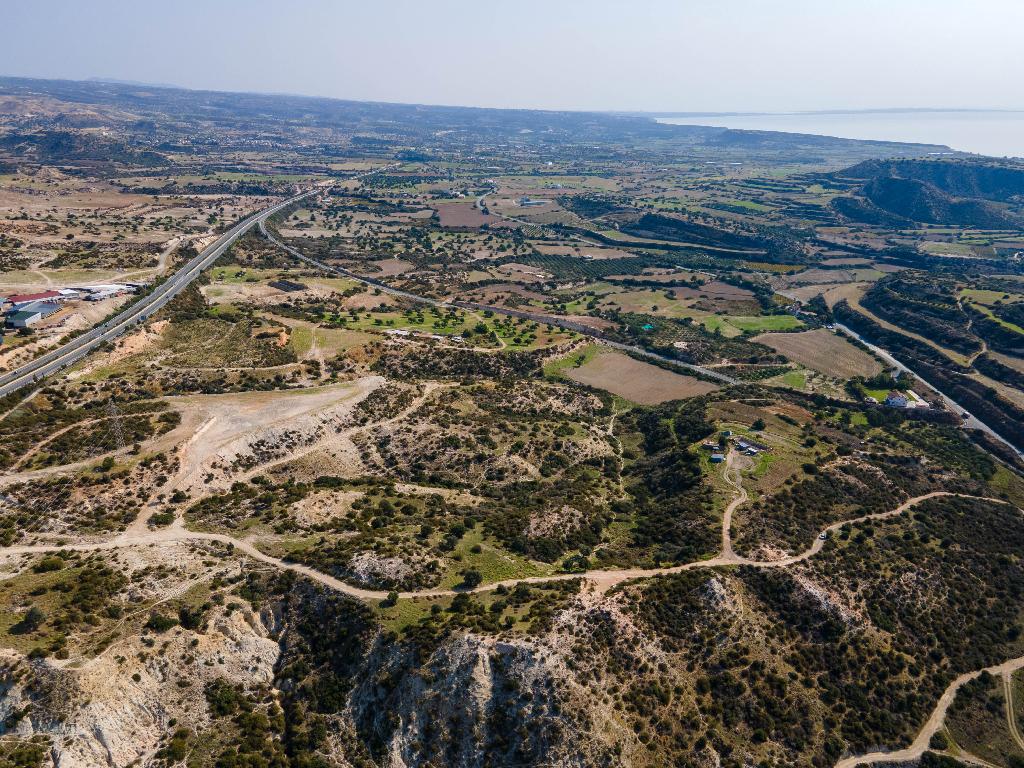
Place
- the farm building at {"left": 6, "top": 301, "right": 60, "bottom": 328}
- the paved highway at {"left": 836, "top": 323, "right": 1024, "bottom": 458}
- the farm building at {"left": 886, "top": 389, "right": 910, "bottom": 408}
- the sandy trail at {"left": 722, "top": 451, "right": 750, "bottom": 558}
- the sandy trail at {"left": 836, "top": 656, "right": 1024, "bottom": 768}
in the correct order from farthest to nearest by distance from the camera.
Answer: the farm building at {"left": 886, "top": 389, "right": 910, "bottom": 408} < the paved highway at {"left": 836, "top": 323, "right": 1024, "bottom": 458} < the farm building at {"left": 6, "top": 301, "right": 60, "bottom": 328} < the sandy trail at {"left": 722, "top": 451, "right": 750, "bottom": 558} < the sandy trail at {"left": 836, "top": 656, "right": 1024, "bottom": 768}

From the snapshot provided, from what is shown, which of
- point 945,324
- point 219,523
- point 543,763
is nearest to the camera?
point 543,763

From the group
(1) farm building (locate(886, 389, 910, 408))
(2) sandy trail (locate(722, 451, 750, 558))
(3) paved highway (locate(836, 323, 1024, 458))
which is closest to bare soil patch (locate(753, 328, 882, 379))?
(3) paved highway (locate(836, 323, 1024, 458))

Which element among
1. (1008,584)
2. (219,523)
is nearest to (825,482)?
(1008,584)

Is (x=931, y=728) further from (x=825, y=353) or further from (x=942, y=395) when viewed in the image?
(x=825, y=353)

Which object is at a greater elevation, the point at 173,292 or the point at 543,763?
the point at 173,292

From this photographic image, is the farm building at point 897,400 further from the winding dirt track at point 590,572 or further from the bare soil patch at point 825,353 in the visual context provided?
the winding dirt track at point 590,572

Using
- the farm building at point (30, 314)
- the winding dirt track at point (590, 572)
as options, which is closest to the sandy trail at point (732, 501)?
the winding dirt track at point (590, 572)

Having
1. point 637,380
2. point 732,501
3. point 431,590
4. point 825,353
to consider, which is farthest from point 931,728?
point 825,353

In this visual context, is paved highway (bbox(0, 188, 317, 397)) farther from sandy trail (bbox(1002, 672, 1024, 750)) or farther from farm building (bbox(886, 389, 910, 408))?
farm building (bbox(886, 389, 910, 408))

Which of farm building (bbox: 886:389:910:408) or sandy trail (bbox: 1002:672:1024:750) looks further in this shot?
farm building (bbox: 886:389:910:408)

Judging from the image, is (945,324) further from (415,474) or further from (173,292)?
(173,292)

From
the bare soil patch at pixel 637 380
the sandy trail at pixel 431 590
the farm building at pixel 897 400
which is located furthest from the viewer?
the bare soil patch at pixel 637 380
